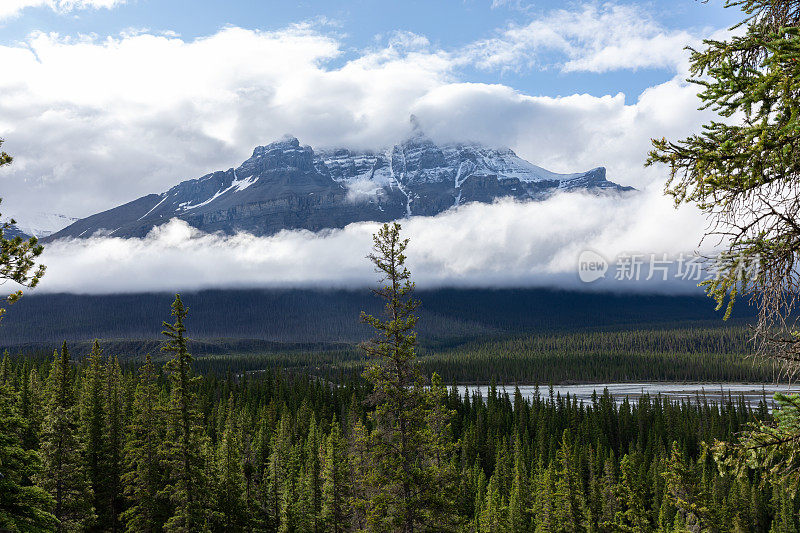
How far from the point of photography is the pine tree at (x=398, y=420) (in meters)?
22.3

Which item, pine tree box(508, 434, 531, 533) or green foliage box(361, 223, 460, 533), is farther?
pine tree box(508, 434, 531, 533)

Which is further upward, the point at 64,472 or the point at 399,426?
the point at 399,426

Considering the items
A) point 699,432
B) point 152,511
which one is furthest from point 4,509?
point 699,432

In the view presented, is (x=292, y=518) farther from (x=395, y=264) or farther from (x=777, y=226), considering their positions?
(x=777, y=226)

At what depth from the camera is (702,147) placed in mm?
7895

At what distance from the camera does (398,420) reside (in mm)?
23125

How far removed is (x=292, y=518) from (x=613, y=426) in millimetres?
84911

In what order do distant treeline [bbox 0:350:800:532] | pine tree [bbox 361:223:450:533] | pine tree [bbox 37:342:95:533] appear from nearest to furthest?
1. pine tree [bbox 361:223:450:533]
2. distant treeline [bbox 0:350:800:532]
3. pine tree [bbox 37:342:95:533]

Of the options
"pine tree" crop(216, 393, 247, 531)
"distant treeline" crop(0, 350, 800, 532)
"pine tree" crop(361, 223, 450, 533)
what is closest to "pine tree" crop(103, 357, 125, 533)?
"distant treeline" crop(0, 350, 800, 532)

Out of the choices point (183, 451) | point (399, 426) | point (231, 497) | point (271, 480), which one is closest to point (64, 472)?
point (183, 451)

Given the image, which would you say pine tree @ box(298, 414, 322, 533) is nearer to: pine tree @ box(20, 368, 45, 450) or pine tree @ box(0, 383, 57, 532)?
pine tree @ box(20, 368, 45, 450)

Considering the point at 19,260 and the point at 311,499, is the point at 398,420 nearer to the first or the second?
the point at 19,260

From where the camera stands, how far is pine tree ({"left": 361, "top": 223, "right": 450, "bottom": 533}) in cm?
2228

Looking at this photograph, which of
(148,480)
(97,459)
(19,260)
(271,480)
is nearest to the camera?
(19,260)
